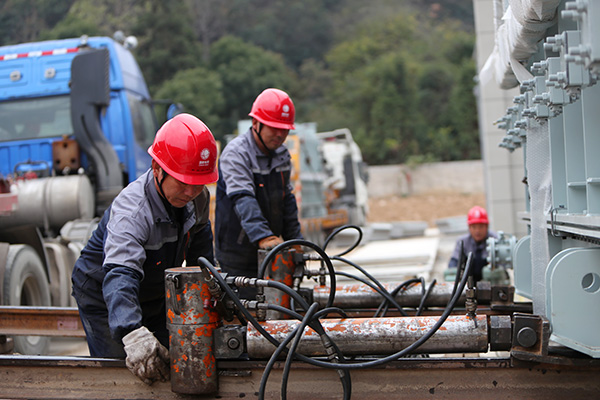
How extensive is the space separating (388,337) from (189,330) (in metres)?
0.78

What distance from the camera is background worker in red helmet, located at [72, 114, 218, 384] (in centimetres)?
277

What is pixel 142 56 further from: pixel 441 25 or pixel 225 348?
pixel 225 348

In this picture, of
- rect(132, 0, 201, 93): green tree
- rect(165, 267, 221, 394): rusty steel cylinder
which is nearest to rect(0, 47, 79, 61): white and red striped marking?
rect(165, 267, 221, 394): rusty steel cylinder

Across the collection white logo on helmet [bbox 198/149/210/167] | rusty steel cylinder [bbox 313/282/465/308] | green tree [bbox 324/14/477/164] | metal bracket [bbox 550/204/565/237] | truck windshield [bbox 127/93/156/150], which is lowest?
rusty steel cylinder [bbox 313/282/465/308]

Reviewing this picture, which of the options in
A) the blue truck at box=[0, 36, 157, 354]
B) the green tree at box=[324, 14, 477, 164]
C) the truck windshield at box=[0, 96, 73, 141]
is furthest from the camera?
the green tree at box=[324, 14, 477, 164]

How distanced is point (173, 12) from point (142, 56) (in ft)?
14.7

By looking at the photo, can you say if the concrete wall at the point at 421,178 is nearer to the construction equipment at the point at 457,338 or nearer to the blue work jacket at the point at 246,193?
the blue work jacket at the point at 246,193

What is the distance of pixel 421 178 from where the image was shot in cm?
3441

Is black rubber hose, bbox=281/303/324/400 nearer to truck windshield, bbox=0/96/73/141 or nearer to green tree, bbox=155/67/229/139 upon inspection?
truck windshield, bbox=0/96/73/141

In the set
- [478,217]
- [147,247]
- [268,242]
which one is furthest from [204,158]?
[478,217]

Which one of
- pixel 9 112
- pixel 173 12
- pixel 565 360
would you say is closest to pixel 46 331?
pixel 565 360

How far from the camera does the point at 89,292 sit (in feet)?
10.8

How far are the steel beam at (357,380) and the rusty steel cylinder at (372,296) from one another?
122 centimetres

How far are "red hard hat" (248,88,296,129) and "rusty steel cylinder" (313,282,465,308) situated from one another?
114 cm
